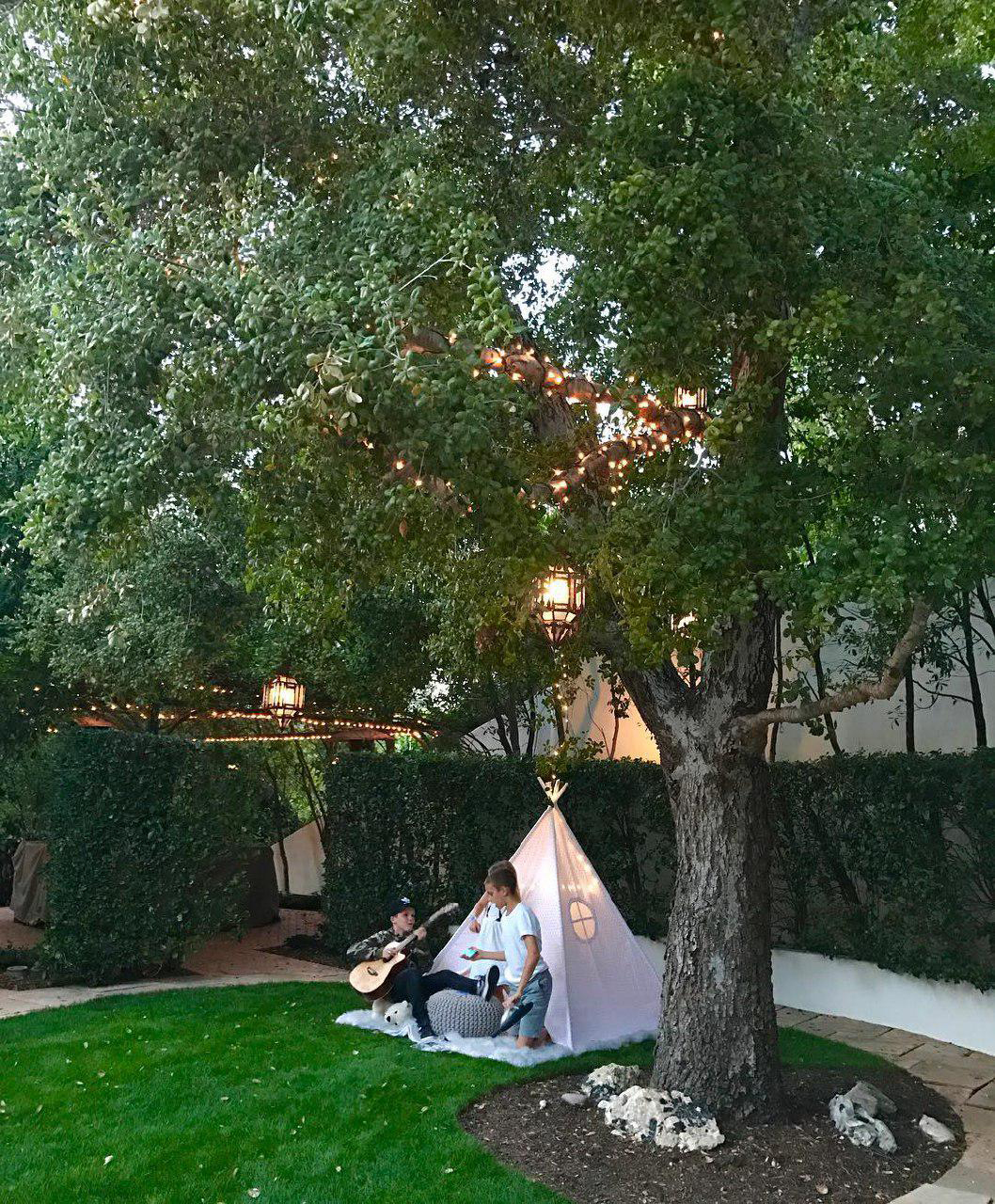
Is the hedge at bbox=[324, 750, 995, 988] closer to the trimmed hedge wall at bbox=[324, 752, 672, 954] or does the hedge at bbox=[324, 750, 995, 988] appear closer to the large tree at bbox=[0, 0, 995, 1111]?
the trimmed hedge wall at bbox=[324, 752, 672, 954]

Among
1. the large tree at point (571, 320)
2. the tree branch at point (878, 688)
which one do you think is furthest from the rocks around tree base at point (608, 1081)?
the tree branch at point (878, 688)

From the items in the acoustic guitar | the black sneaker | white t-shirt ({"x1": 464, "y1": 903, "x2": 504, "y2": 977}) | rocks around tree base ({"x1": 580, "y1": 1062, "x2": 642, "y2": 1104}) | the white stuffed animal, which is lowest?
rocks around tree base ({"x1": 580, "y1": 1062, "x2": 642, "y2": 1104})

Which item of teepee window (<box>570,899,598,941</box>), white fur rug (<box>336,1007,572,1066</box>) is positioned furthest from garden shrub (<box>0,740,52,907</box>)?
teepee window (<box>570,899,598,941</box>)

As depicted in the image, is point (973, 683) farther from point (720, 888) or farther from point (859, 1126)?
point (859, 1126)

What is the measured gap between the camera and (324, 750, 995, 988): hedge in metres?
8.25

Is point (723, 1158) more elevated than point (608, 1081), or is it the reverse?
point (608, 1081)

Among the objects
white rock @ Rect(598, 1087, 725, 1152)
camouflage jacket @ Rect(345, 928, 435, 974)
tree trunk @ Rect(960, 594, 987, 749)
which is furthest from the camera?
tree trunk @ Rect(960, 594, 987, 749)

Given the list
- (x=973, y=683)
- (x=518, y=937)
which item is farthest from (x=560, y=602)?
(x=973, y=683)

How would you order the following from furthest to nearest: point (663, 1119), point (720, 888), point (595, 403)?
1. point (595, 403)
2. point (720, 888)
3. point (663, 1119)

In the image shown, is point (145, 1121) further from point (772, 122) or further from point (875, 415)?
point (772, 122)

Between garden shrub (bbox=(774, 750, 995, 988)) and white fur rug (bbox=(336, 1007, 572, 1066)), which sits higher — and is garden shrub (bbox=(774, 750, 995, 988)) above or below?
above

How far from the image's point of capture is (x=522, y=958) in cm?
762

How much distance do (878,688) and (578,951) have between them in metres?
3.60

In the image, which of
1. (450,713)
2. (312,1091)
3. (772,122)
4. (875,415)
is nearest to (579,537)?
(875,415)
